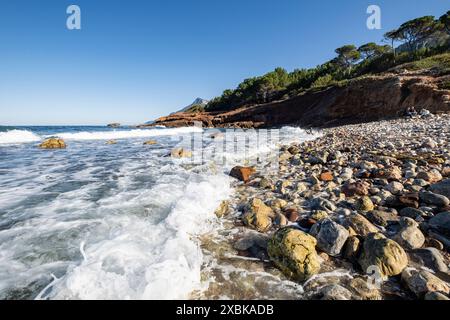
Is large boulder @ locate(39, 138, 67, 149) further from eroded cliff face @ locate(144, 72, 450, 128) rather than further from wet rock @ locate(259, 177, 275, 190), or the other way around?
eroded cliff face @ locate(144, 72, 450, 128)

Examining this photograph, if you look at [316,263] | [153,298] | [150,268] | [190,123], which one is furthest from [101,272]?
[190,123]

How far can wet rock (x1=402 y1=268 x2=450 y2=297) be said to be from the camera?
182 centimetres

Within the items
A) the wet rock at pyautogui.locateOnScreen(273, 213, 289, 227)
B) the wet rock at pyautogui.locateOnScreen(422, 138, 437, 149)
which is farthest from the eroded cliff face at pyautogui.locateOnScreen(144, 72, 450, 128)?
the wet rock at pyautogui.locateOnScreen(273, 213, 289, 227)

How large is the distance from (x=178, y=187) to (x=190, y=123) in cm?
4411

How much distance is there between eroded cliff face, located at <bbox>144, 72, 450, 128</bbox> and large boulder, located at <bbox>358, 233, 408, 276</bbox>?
→ 1906cm

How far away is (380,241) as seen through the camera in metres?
2.24

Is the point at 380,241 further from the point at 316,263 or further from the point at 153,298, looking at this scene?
the point at 153,298

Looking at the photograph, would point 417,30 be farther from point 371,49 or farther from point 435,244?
point 435,244

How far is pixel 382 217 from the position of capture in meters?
2.99

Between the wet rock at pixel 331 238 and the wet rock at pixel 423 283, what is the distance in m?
0.59

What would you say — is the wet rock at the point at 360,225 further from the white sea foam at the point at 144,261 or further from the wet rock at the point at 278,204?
the white sea foam at the point at 144,261

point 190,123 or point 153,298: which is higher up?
point 190,123

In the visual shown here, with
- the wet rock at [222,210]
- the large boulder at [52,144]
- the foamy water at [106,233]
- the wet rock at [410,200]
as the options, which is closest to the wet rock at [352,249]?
the wet rock at [410,200]

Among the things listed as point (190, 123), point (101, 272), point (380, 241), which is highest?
point (190, 123)
